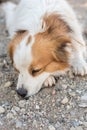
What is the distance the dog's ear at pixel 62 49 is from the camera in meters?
3.30

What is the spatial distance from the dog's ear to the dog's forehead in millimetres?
256

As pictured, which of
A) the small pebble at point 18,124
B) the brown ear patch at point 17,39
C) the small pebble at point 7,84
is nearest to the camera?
the small pebble at point 18,124

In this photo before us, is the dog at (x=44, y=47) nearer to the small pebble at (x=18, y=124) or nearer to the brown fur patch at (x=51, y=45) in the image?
the brown fur patch at (x=51, y=45)

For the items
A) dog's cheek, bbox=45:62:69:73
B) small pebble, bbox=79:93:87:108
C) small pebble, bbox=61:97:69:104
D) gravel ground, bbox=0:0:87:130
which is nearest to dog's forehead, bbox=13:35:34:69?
dog's cheek, bbox=45:62:69:73

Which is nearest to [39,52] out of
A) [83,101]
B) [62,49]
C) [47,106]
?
[62,49]

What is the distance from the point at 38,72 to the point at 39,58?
6.1 inches

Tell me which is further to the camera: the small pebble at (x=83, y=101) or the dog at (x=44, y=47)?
the small pebble at (x=83, y=101)

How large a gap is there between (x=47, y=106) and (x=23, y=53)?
547 mm

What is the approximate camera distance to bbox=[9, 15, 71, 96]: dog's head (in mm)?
3194

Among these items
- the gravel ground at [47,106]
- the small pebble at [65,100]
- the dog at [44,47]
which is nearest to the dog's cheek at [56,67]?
the dog at [44,47]

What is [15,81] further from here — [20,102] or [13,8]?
[13,8]

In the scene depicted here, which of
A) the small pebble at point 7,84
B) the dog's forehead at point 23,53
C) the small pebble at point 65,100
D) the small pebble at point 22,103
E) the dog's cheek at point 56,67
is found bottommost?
the small pebble at point 22,103

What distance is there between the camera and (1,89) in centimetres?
356

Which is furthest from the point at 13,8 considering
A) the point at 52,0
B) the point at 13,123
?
the point at 13,123
